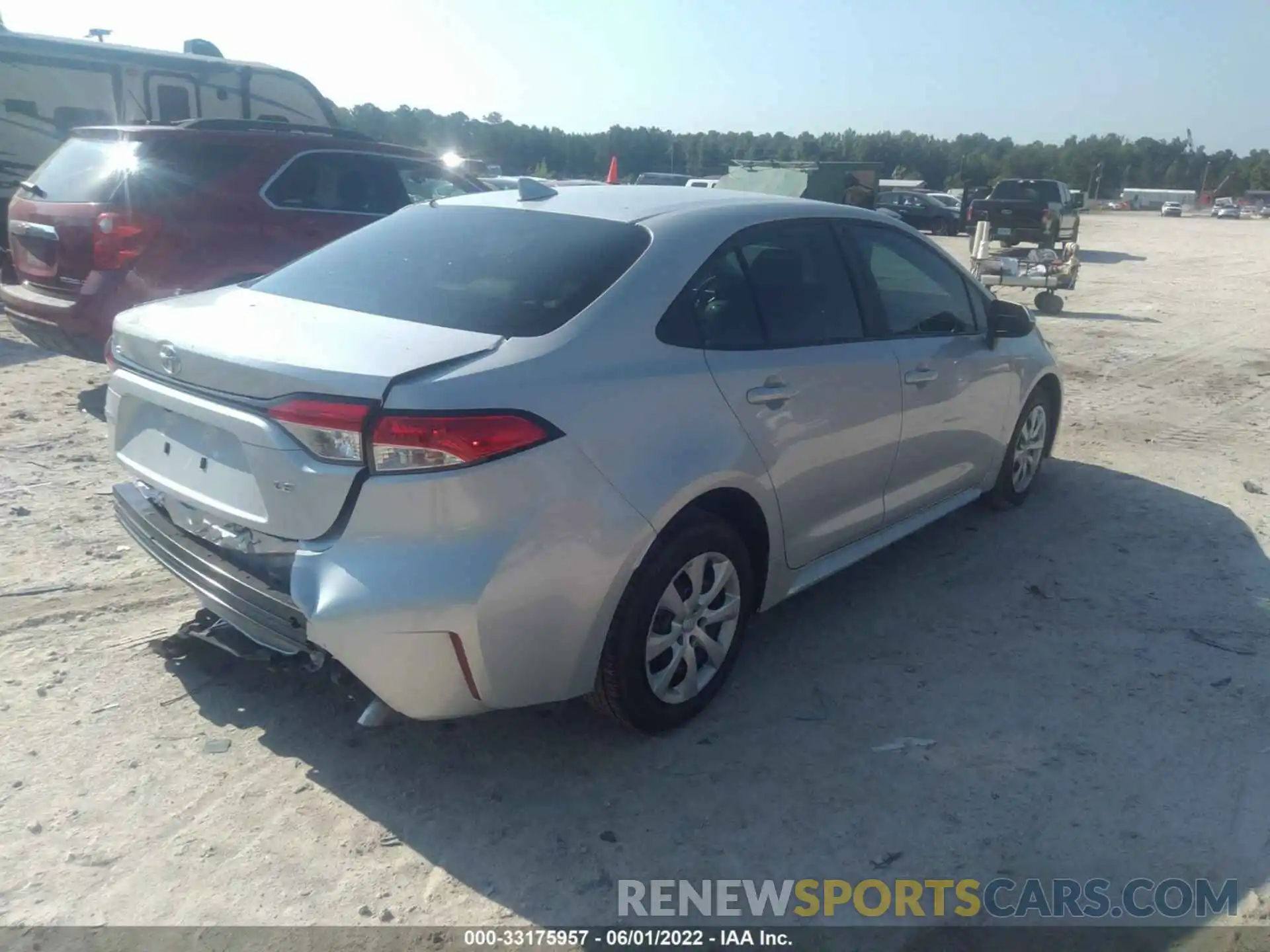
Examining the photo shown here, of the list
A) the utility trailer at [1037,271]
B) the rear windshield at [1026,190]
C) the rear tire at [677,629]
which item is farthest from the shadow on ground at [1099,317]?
the rear tire at [677,629]

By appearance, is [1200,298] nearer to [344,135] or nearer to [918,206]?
[344,135]

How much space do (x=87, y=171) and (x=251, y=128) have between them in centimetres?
127

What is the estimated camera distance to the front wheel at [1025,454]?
5379 millimetres

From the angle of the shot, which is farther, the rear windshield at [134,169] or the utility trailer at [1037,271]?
the utility trailer at [1037,271]

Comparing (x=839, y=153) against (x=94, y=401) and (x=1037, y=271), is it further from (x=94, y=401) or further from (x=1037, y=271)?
(x=94, y=401)

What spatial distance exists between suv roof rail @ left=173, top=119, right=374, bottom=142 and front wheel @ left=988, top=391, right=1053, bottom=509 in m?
5.38

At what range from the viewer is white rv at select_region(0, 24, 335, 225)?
11914 millimetres

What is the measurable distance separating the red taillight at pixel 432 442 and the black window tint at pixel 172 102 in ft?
39.3

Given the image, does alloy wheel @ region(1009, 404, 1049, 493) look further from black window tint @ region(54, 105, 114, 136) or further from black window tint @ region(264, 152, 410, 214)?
black window tint @ region(54, 105, 114, 136)

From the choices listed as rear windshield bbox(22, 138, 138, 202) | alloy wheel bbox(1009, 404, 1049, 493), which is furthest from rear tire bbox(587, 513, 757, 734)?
rear windshield bbox(22, 138, 138, 202)

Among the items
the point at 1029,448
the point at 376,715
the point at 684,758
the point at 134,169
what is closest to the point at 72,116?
the point at 134,169

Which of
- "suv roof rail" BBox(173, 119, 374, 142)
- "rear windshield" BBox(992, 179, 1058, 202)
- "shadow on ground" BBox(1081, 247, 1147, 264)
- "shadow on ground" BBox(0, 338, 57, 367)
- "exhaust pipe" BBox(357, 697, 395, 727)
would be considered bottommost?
"shadow on ground" BBox(1081, 247, 1147, 264)

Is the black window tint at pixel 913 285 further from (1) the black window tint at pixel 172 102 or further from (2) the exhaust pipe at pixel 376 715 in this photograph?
(1) the black window tint at pixel 172 102

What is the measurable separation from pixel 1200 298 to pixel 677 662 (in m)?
15.5
